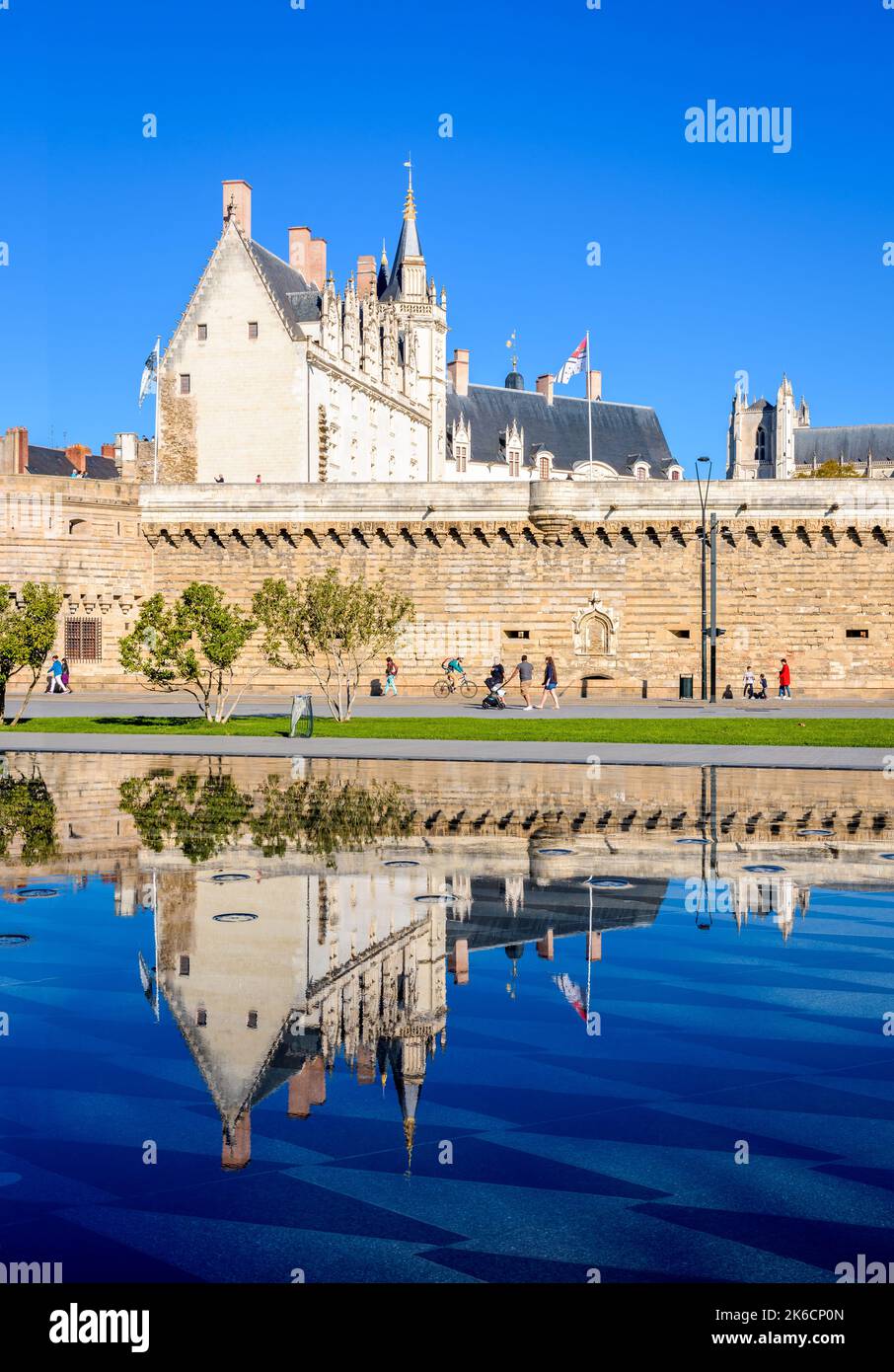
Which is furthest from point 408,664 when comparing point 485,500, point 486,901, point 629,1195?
point 629,1195

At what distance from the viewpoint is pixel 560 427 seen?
307 feet

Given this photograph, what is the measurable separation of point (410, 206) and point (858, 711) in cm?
5181

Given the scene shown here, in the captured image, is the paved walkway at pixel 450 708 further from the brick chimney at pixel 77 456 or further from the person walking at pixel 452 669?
the brick chimney at pixel 77 456

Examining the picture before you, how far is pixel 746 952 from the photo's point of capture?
8.20 metres

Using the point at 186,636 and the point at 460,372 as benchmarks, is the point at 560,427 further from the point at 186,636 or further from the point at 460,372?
the point at 186,636

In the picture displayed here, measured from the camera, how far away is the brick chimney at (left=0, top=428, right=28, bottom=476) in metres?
62.4

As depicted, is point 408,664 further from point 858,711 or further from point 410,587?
point 858,711

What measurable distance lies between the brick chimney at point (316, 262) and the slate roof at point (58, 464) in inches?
618

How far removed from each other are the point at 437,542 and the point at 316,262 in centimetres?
2115

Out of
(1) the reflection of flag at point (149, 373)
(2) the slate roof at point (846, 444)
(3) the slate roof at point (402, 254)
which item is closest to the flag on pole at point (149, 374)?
(1) the reflection of flag at point (149, 373)

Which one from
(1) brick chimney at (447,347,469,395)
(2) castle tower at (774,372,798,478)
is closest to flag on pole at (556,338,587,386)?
(1) brick chimney at (447,347,469,395)

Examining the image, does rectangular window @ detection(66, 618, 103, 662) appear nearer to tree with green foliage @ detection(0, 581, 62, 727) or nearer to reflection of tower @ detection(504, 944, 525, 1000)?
tree with green foliage @ detection(0, 581, 62, 727)

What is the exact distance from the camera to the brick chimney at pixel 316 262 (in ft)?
197

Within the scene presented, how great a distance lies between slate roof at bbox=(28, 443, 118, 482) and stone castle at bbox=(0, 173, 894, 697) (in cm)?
Result: 1904
